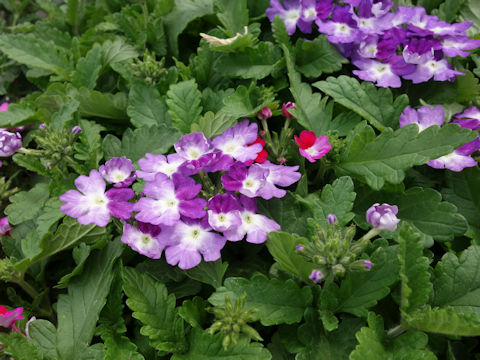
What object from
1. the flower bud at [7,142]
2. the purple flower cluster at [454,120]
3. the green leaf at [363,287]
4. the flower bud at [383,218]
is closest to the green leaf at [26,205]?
the flower bud at [7,142]

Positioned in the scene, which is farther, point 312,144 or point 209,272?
point 312,144

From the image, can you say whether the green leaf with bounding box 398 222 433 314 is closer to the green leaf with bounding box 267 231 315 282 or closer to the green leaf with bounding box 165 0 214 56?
the green leaf with bounding box 267 231 315 282

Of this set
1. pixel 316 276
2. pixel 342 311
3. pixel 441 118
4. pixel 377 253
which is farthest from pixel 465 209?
pixel 316 276

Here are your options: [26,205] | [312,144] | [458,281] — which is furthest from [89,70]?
[458,281]

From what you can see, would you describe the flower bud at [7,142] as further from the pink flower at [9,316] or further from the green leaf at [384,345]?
the green leaf at [384,345]

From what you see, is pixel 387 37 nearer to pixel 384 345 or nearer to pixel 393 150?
pixel 393 150

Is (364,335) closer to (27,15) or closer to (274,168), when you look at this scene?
(274,168)
